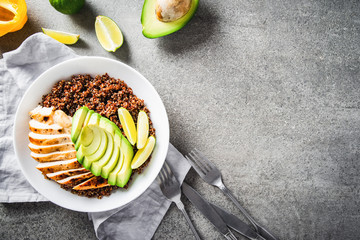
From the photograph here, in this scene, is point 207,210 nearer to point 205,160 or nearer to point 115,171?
point 205,160

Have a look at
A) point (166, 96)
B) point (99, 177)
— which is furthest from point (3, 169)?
point (166, 96)

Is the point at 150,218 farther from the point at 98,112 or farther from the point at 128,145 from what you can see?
the point at 98,112

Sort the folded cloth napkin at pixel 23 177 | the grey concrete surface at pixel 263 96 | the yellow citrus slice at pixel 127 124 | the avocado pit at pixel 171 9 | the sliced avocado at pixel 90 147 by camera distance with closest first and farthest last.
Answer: the sliced avocado at pixel 90 147, the yellow citrus slice at pixel 127 124, the avocado pit at pixel 171 9, the folded cloth napkin at pixel 23 177, the grey concrete surface at pixel 263 96

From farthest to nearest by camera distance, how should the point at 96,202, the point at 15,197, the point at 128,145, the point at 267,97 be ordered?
1. the point at 267,97
2. the point at 15,197
3. the point at 96,202
4. the point at 128,145

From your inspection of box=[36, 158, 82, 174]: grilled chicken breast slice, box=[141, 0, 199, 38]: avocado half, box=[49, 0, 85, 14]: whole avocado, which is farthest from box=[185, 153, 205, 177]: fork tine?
box=[49, 0, 85, 14]: whole avocado

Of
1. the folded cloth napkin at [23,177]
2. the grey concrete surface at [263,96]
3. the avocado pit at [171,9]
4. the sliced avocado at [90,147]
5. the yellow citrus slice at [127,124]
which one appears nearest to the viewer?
the sliced avocado at [90,147]

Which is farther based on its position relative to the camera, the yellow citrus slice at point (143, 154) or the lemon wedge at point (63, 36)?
the lemon wedge at point (63, 36)

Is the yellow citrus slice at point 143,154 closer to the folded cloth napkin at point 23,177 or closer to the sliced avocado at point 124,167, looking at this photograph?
the sliced avocado at point 124,167

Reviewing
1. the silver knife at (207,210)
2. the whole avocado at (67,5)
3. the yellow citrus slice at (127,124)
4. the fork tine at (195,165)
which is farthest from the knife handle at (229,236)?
the whole avocado at (67,5)
